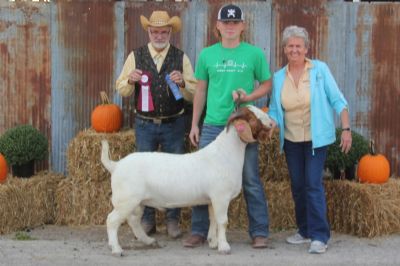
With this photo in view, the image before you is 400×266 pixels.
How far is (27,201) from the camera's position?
7.72 meters

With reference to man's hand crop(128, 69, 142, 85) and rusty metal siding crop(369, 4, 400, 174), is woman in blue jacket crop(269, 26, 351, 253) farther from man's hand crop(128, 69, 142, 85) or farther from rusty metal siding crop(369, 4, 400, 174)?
rusty metal siding crop(369, 4, 400, 174)

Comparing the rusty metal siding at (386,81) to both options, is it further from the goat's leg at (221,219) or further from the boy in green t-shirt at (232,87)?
the goat's leg at (221,219)

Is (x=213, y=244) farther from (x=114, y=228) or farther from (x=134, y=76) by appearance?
(x=134, y=76)

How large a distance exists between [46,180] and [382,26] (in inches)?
165

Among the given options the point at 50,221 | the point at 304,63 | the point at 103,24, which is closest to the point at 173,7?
the point at 103,24

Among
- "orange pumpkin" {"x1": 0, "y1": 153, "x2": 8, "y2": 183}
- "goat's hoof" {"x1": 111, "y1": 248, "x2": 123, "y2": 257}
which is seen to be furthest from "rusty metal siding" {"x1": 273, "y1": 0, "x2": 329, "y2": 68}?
"orange pumpkin" {"x1": 0, "y1": 153, "x2": 8, "y2": 183}

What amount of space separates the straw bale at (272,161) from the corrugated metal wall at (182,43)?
3.67 feet

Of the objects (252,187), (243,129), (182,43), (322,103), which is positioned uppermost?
(182,43)

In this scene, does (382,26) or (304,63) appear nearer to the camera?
(304,63)

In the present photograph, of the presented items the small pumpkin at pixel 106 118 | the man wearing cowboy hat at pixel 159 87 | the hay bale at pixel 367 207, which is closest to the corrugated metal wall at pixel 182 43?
the small pumpkin at pixel 106 118

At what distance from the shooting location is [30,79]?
8406 mm

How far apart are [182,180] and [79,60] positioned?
261 centimetres

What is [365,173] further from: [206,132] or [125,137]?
[125,137]

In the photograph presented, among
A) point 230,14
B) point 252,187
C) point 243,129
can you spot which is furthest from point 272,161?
point 230,14
